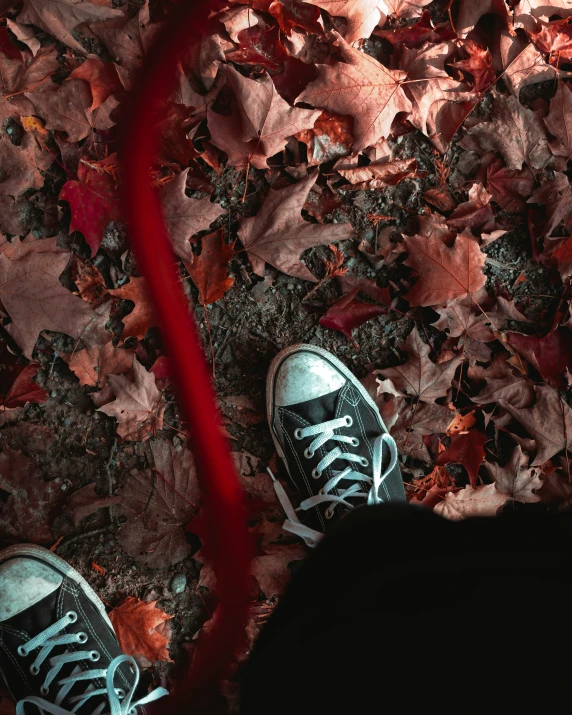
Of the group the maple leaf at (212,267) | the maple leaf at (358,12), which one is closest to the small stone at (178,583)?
the maple leaf at (212,267)

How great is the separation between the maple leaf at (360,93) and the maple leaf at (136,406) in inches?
34.8

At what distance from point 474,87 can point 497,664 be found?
156cm

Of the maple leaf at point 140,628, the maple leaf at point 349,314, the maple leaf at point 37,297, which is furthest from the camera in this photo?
the maple leaf at point 349,314

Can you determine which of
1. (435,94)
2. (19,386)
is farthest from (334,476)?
(435,94)

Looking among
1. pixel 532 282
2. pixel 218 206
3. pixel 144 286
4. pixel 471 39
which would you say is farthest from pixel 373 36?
pixel 144 286

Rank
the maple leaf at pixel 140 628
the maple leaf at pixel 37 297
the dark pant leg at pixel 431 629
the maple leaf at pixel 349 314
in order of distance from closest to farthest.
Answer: the dark pant leg at pixel 431 629 < the maple leaf at pixel 37 297 < the maple leaf at pixel 140 628 < the maple leaf at pixel 349 314

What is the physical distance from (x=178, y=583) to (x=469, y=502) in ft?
2.86

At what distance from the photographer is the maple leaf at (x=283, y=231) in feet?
5.29

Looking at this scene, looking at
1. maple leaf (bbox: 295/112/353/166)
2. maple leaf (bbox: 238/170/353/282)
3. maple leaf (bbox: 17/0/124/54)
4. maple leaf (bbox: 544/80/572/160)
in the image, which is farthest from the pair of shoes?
maple leaf (bbox: 17/0/124/54)

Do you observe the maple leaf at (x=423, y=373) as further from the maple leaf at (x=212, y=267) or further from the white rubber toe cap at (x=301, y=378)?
the maple leaf at (x=212, y=267)

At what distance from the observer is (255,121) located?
1562 mm

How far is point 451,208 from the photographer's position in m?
1.73

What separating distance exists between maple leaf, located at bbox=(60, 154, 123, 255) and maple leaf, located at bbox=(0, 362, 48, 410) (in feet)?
1.22

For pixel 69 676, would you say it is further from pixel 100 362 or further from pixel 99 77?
pixel 99 77
